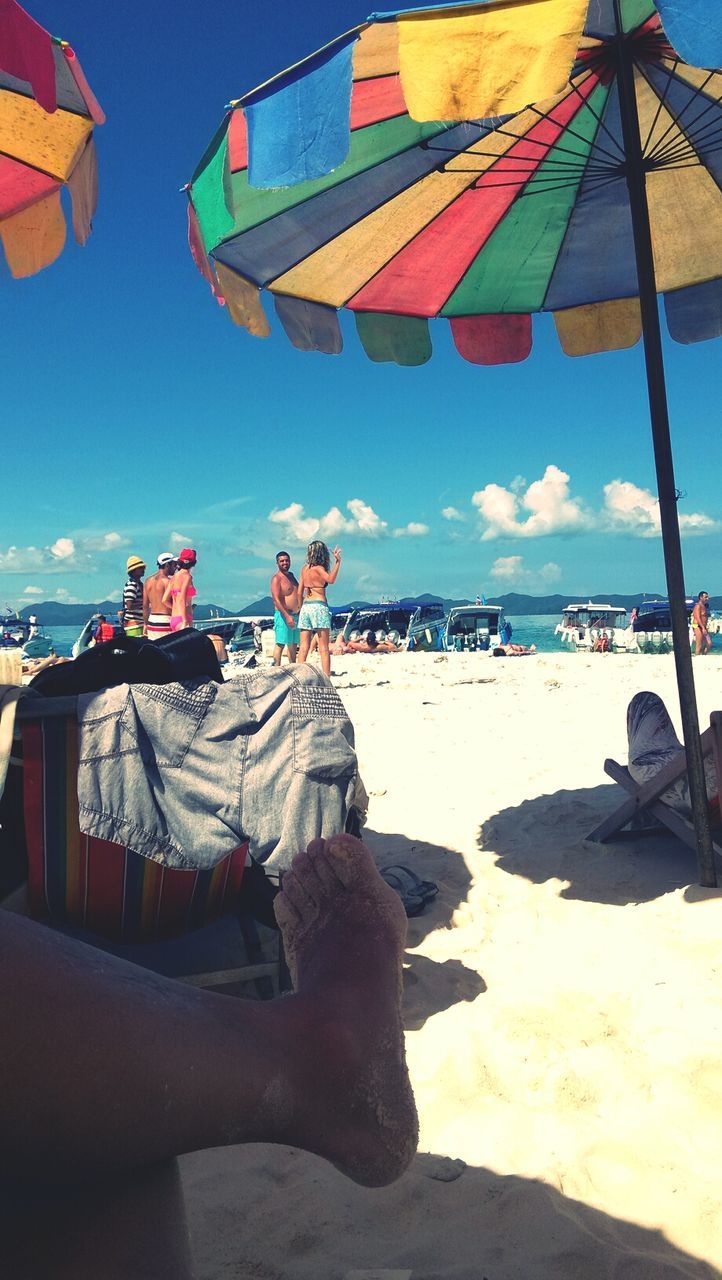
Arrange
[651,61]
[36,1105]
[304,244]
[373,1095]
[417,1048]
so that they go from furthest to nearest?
[304,244]
[651,61]
[417,1048]
[373,1095]
[36,1105]

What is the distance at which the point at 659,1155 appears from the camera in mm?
1700

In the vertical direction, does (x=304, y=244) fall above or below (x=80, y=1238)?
above

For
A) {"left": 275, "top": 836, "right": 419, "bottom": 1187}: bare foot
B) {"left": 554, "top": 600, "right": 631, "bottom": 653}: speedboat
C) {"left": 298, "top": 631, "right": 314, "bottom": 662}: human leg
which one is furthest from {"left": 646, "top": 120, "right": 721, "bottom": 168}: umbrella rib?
{"left": 554, "top": 600, "right": 631, "bottom": 653}: speedboat

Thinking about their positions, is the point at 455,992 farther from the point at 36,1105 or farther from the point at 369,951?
the point at 36,1105

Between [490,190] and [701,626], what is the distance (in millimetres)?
15984

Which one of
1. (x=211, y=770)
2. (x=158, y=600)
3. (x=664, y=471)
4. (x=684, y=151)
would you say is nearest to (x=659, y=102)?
(x=684, y=151)

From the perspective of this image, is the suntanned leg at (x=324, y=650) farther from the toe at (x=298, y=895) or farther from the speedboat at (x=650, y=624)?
the speedboat at (x=650, y=624)

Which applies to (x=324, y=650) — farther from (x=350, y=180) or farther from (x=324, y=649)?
(x=350, y=180)

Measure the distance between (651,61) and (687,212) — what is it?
34.3 inches

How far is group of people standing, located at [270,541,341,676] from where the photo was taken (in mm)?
10000

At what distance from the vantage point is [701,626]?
17.9 meters

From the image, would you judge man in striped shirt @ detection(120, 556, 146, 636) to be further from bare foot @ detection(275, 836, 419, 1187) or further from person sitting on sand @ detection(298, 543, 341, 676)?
bare foot @ detection(275, 836, 419, 1187)

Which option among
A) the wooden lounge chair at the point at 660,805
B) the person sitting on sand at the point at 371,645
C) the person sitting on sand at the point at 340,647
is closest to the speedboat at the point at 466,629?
the person sitting on sand at the point at 371,645

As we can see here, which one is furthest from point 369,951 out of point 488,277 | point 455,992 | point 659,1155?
point 488,277
